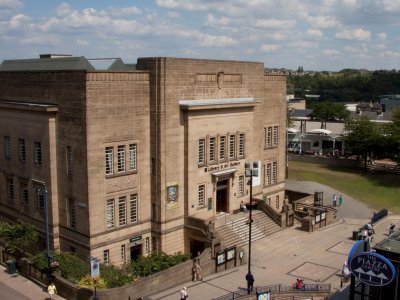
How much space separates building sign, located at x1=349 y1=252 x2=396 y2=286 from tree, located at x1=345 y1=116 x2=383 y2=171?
52.2 meters

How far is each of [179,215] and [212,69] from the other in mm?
11992

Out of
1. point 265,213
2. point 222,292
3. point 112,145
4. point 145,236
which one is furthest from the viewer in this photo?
point 265,213

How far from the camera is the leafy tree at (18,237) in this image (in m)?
36.2

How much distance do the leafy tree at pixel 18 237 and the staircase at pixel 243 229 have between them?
14.1m

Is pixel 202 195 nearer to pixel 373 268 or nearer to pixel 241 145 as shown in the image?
pixel 241 145

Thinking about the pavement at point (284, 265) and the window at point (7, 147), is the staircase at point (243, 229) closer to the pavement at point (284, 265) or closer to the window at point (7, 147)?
the pavement at point (284, 265)

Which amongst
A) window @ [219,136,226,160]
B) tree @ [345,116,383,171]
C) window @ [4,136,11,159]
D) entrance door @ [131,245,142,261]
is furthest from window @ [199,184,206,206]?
tree @ [345,116,383,171]

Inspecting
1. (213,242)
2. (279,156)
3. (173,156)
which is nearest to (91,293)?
(213,242)

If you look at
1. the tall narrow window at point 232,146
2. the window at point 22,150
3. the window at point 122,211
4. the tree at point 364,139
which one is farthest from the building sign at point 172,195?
the tree at point 364,139

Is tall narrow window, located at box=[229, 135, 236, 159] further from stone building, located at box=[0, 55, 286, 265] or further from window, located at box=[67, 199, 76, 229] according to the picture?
window, located at box=[67, 199, 76, 229]

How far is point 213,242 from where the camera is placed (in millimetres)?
36156

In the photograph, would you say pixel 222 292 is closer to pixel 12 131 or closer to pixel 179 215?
pixel 179 215

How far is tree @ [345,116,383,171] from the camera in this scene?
235 ft

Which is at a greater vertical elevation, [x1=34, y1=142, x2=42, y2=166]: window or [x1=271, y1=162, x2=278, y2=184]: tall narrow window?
[x1=34, y1=142, x2=42, y2=166]: window
